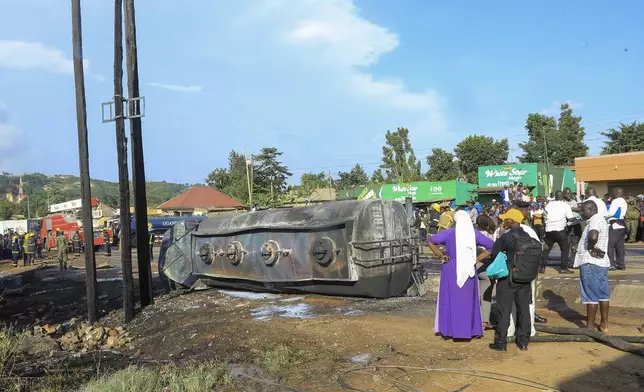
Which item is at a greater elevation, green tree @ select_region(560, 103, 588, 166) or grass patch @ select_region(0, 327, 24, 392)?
green tree @ select_region(560, 103, 588, 166)

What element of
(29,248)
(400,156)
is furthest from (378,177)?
(29,248)

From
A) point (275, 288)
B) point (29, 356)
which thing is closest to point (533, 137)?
point (275, 288)

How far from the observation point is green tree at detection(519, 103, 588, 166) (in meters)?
53.5

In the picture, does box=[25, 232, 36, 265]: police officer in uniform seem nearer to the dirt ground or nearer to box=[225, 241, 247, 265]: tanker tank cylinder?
the dirt ground

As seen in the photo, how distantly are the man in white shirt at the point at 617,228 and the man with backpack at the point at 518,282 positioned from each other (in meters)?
5.14

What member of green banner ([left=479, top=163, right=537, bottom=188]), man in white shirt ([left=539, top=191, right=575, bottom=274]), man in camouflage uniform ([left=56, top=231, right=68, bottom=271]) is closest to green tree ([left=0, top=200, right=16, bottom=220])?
man in camouflage uniform ([left=56, top=231, right=68, bottom=271])

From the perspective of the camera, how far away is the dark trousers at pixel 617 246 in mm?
11008

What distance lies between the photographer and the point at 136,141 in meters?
10.9

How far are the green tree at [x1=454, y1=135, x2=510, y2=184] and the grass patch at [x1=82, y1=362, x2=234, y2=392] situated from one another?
54886 millimetres

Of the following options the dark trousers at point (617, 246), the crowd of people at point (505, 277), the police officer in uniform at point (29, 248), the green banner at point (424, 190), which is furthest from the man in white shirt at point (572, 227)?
the green banner at point (424, 190)

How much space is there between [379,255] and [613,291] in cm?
400

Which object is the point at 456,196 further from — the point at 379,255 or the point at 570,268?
the point at 379,255

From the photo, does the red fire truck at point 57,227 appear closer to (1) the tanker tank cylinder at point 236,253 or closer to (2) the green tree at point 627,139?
(1) the tanker tank cylinder at point 236,253

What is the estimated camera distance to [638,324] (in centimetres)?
763
